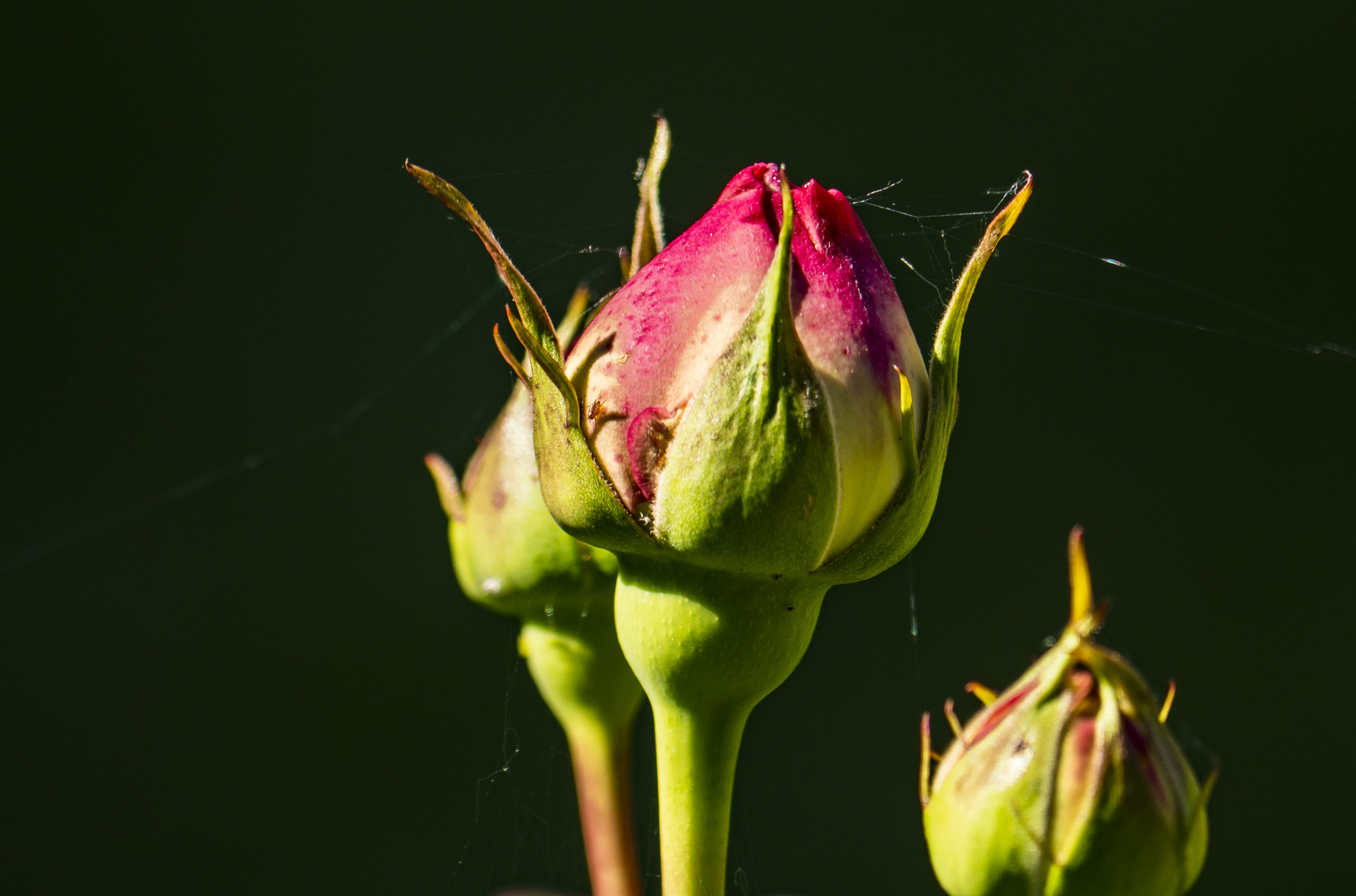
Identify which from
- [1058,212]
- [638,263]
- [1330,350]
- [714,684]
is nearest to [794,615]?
[714,684]

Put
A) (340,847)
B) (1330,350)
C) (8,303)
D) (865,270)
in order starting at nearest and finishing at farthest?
(865,270), (8,303), (340,847), (1330,350)

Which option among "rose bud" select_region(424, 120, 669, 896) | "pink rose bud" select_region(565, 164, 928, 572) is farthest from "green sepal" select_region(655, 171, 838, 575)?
"rose bud" select_region(424, 120, 669, 896)

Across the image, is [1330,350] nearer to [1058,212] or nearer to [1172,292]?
[1172,292]

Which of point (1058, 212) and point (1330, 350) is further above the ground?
point (1058, 212)

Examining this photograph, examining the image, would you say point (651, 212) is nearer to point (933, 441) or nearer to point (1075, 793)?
point (933, 441)

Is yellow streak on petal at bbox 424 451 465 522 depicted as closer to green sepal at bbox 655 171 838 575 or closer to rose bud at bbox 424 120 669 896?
rose bud at bbox 424 120 669 896

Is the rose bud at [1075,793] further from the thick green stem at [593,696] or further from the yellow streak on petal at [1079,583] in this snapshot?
the thick green stem at [593,696]

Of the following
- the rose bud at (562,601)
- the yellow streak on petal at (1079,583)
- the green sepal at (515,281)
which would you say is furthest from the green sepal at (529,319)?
the yellow streak on petal at (1079,583)

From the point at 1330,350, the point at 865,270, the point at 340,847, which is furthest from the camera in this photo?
the point at 1330,350

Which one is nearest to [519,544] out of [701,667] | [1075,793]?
[701,667]
